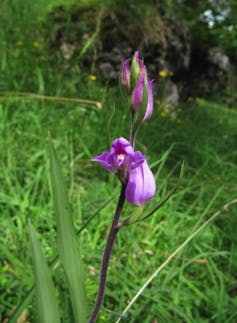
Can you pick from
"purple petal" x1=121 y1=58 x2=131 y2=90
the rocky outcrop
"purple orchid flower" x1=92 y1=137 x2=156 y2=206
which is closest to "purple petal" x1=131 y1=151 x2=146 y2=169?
"purple orchid flower" x1=92 y1=137 x2=156 y2=206

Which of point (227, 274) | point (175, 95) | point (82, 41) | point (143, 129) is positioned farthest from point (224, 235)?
point (175, 95)

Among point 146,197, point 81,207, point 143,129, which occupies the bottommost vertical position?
point 81,207

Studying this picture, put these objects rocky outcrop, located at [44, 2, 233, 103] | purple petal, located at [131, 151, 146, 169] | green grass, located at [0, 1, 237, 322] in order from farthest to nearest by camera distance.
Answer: rocky outcrop, located at [44, 2, 233, 103] < green grass, located at [0, 1, 237, 322] < purple petal, located at [131, 151, 146, 169]

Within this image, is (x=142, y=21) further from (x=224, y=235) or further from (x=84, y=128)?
(x=224, y=235)

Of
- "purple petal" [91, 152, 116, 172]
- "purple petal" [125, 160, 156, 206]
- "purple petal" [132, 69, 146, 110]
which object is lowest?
"purple petal" [125, 160, 156, 206]

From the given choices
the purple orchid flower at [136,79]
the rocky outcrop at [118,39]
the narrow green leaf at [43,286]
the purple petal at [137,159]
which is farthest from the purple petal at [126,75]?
the rocky outcrop at [118,39]

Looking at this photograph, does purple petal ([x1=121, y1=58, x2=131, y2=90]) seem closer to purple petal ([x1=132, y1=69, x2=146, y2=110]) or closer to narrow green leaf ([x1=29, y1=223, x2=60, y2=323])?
purple petal ([x1=132, y1=69, x2=146, y2=110])
